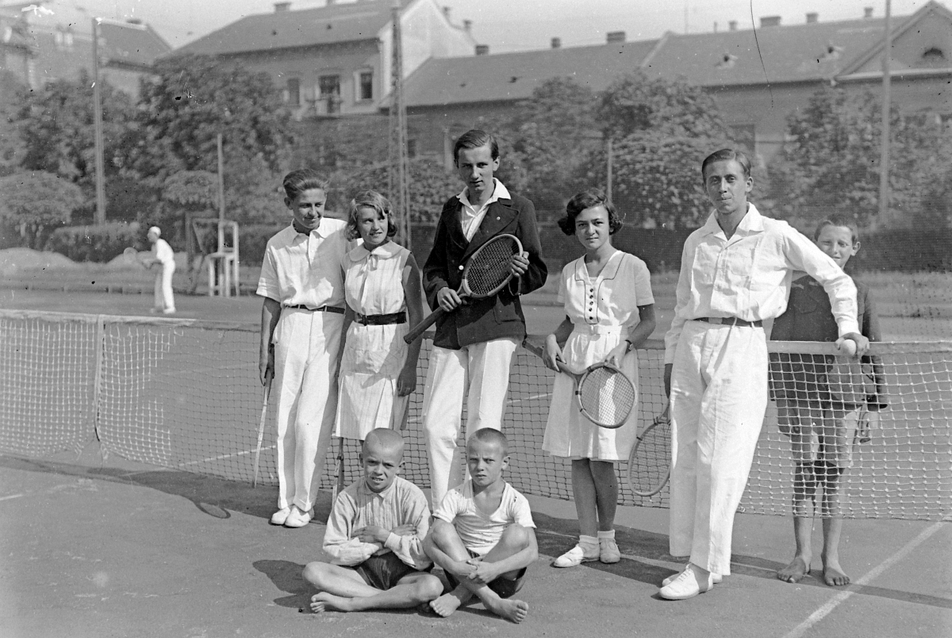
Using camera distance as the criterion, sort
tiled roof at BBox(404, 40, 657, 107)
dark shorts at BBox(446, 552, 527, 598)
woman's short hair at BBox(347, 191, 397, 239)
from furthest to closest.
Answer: tiled roof at BBox(404, 40, 657, 107)
woman's short hair at BBox(347, 191, 397, 239)
dark shorts at BBox(446, 552, 527, 598)

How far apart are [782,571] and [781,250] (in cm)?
152

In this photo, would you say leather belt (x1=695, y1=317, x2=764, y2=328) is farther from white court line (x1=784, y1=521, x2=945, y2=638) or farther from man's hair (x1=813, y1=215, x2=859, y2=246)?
white court line (x1=784, y1=521, x2=945, y2=638)

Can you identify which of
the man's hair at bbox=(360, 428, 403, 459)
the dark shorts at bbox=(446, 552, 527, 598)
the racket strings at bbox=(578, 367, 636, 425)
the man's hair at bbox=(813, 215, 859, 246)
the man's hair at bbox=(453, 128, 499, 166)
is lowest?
the dark shorts at bbox=(446, 552, 527, 598)

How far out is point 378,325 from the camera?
18.8 feet

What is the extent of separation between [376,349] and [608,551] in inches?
64.3

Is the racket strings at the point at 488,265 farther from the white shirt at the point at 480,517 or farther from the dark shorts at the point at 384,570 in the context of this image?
the dark shorts at the point at 384,570

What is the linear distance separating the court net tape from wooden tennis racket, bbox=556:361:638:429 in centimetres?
53

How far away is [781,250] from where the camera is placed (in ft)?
15.5

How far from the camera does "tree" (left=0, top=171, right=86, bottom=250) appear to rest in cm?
3609

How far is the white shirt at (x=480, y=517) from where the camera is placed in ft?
15.2

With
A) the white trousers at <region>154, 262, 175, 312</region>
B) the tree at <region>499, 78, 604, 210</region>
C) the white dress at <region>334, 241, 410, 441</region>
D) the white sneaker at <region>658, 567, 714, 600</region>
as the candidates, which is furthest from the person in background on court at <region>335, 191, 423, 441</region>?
the tree at <region>499, 78, 604, 210</region>

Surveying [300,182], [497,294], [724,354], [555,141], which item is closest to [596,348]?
[497,294]

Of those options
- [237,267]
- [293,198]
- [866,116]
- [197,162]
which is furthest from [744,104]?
[293,198]

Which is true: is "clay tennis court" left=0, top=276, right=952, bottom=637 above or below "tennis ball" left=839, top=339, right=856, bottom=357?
below
